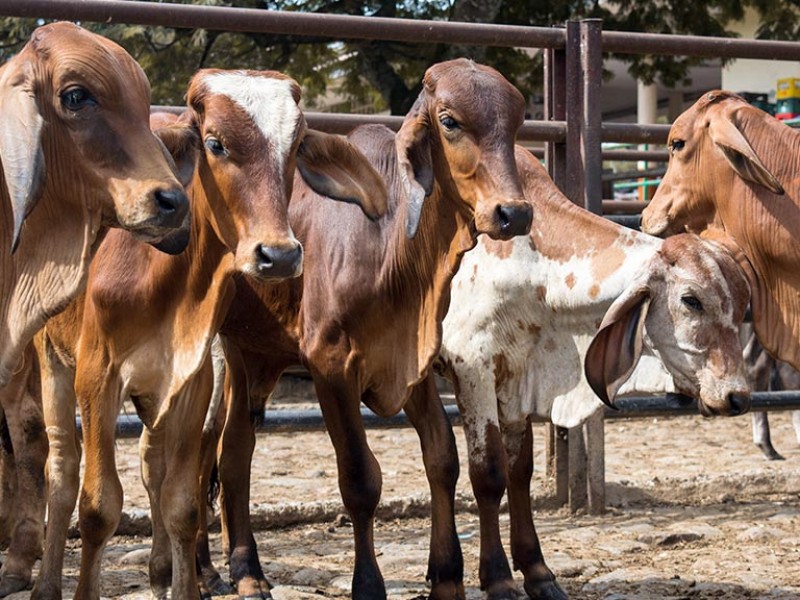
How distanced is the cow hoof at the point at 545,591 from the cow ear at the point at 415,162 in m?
1.43

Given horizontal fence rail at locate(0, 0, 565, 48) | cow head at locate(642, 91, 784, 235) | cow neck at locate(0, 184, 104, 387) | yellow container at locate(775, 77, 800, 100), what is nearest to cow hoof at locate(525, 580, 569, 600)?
cow head at locate(642, 91, 784, 235)

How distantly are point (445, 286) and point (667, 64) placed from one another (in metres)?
10.3

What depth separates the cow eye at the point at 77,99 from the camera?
160 inches

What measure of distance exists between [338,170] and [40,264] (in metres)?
1.31

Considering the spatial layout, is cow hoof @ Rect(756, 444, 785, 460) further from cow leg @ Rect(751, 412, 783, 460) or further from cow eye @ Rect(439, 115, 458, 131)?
cow eye @ Rect(439, 115, 458, 131)

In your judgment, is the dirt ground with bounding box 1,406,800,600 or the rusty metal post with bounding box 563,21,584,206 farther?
the rusty metal post with bounding box 563,21,584,206

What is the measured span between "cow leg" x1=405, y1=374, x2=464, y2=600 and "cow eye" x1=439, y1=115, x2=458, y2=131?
3.32 feet

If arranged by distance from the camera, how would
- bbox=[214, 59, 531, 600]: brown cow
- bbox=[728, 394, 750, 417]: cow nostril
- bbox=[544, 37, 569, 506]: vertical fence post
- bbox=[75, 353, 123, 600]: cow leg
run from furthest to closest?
bbox=[544, 37, 569, 506]: vertical fence post
bbox=[728, 394, 750, 417]: cow nostril
bbox=[214, 59, 531, 600]: brown cow
bbox=[75, 353, 123, 600]: cow leg

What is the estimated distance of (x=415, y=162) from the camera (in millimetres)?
5242

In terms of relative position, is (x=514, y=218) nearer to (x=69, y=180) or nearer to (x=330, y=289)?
(x=330, y=289)

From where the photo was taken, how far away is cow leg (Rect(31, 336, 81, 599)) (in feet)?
16.9

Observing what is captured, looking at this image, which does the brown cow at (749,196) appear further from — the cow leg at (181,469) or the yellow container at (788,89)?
the yellow container at (788,89)

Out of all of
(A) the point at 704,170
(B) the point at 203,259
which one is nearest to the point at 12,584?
(B) the point at 203,259

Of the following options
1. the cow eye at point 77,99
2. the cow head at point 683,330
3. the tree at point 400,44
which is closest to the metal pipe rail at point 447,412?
the cow head at point 683,330
